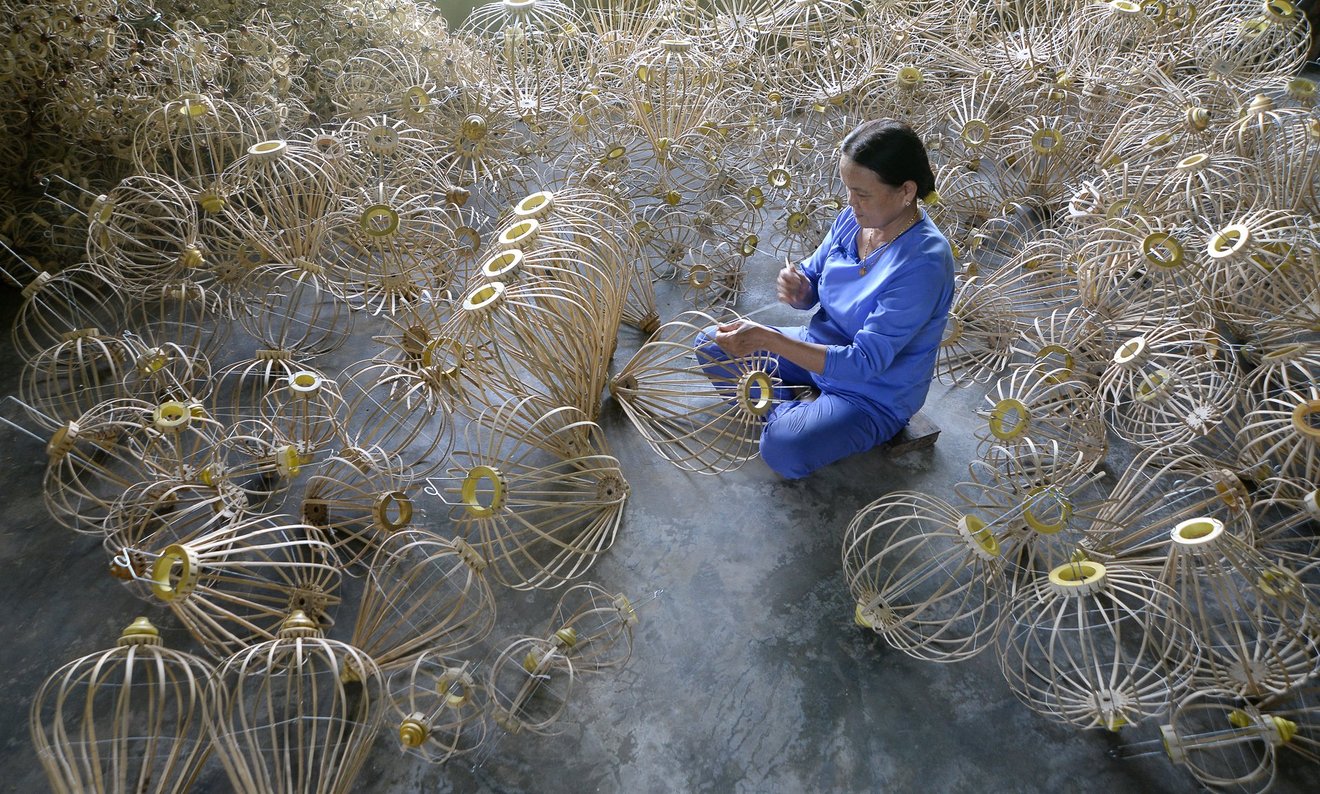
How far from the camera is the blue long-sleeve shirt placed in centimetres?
215

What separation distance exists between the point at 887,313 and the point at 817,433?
0.40 metres

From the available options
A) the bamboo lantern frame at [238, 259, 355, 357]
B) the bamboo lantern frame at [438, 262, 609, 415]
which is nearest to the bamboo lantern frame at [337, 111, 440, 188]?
the bamboo lantern frame at [238, 259, 355, 357]

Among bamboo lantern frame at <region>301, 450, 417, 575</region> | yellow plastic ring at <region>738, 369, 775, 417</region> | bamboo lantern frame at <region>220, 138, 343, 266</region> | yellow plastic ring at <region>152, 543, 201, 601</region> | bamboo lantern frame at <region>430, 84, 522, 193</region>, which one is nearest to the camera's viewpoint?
yellow plastic ring at <region>152, 543, 201, 601</region>

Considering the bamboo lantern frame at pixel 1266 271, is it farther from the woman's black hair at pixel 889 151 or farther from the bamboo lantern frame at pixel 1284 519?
the woman's black hair at pixel 889 151

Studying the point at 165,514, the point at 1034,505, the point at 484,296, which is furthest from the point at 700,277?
the point at 165,514

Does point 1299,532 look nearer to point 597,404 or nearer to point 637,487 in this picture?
point 637,487

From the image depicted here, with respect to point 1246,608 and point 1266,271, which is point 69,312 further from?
point 1266,271

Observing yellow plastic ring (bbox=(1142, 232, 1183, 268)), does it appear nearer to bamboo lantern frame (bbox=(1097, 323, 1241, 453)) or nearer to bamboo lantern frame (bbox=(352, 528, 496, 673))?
bamboo lantern frame (bbox=(1097, 323, 1241, 453))

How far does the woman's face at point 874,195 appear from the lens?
6.75ft

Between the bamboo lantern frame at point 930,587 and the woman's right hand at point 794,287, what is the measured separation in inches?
29.1

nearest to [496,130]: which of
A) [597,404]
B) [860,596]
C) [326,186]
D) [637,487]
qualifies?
[326,186]

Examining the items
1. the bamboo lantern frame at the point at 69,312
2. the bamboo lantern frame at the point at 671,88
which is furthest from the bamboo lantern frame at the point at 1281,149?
the bamboo lantern frame at the point at 69,312

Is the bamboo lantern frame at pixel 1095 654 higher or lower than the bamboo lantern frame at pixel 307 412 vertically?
lower

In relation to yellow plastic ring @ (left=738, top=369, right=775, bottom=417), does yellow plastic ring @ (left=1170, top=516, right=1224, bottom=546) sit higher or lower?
lower
